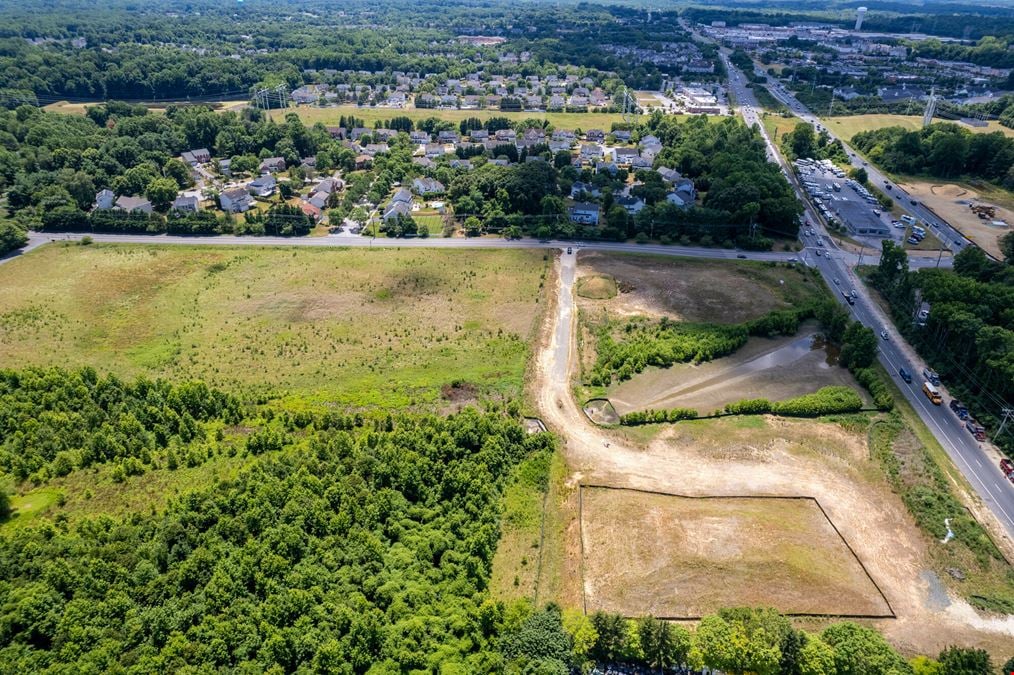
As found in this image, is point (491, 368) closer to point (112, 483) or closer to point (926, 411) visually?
point (112, 483)

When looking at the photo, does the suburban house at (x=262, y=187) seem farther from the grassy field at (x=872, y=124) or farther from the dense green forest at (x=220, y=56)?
the grassy field at (x=872, y=124)

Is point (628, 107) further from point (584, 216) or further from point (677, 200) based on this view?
point (584, 216)

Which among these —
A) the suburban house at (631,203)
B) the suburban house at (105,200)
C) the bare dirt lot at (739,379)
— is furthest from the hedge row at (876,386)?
the suburban house at (105,200)

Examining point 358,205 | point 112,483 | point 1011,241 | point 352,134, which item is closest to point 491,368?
point 112,483

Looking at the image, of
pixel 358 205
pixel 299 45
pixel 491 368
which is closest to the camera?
pixel 491 368

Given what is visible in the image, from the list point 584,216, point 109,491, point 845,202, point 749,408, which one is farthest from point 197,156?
point 845,202

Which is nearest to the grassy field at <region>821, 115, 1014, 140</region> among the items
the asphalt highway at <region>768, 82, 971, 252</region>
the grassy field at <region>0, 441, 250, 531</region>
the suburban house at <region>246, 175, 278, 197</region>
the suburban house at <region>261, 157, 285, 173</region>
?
the asphalt highway at <region>768, 82, 971, 252</region>
